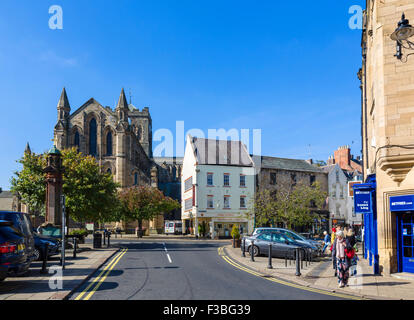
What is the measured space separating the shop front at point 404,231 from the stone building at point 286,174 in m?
36.2

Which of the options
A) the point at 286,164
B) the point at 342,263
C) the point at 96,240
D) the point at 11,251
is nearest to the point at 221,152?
the point at 286,164

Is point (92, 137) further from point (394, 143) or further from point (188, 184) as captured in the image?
point (394, 143)

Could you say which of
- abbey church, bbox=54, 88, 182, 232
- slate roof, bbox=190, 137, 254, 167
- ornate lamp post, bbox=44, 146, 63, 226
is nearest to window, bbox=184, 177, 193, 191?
slate roof, bbox=190, 137, 254, 167

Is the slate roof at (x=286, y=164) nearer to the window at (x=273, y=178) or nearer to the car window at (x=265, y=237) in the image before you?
the window at (x=273, y=178)

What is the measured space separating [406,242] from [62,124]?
58.8 m

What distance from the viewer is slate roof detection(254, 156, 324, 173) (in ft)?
177

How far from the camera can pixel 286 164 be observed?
5609cm

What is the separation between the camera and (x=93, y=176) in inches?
1220

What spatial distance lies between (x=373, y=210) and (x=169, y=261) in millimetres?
9537

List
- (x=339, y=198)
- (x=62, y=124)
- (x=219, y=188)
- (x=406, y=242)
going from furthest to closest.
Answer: (x=62, y=124), (x=339, y=198), (x=219, y=188), (x=406, y=242)

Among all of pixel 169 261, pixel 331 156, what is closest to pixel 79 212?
pixel 169 261

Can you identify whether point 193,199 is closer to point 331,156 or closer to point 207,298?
point 331,156

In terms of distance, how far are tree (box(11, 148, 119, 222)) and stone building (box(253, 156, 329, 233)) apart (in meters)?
25.8

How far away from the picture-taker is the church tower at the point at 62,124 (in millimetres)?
63500
